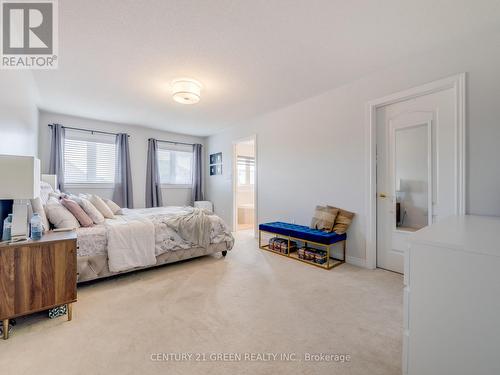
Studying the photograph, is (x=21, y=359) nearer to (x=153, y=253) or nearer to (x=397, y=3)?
(x=153, y=253)

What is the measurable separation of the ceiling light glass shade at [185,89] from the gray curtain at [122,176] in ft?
8.58

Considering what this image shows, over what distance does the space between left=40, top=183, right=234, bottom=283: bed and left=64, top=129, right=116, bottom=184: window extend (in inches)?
67.7

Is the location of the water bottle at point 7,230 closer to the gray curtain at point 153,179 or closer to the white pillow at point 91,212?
the white pillow at point 91,212

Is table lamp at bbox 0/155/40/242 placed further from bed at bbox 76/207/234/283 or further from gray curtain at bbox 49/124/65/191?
gray curtain at bbox 49/124/65/191

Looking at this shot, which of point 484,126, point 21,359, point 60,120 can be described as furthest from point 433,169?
point 60,120

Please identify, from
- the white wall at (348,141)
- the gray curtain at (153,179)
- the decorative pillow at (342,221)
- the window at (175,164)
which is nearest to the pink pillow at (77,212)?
the gray curtain at (153,179)

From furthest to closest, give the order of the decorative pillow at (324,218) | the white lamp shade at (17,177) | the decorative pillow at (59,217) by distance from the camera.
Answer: the decorative pillow at (324,218), the decorative pillow at (59,217), the white lamp shade at (17,177)

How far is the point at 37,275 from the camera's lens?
5.72 feet

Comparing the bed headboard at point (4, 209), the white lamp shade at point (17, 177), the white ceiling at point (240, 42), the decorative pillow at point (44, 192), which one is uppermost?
the white ceiling at point (240, 42)

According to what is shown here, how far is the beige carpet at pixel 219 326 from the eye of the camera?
1409mm

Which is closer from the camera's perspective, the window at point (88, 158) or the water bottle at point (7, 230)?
the water bottle at point (7, 230)

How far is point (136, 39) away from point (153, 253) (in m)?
2.30

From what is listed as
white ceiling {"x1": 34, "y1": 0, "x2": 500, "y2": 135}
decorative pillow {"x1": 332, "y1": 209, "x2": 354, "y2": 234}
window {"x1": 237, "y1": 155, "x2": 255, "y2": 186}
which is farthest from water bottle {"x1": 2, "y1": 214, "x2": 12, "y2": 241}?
window {"x1": 237, "y1": 155, "x2": 255, "y2": 186}

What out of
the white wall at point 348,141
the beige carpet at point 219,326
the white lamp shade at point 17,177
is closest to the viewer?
the beige carpet at point 219,326
